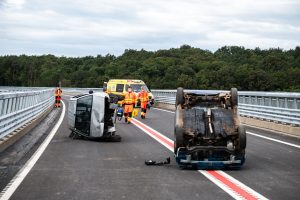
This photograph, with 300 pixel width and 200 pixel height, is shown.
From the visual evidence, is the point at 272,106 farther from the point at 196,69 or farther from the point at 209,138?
the point at 196,69

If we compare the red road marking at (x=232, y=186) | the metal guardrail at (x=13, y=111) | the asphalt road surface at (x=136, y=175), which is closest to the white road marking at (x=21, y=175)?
the asphalt road surface at (x=136, y=175)

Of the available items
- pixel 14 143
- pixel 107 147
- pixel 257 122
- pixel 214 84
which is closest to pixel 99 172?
pixel 107 147

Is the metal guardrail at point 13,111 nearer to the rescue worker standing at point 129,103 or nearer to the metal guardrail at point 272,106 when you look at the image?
the rescue worker standing at point 129,103

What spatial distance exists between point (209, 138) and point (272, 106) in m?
11.7

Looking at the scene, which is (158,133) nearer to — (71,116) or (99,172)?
(71,116)

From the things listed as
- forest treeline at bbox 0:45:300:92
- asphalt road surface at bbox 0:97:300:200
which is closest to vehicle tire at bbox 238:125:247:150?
asphalt road surface at bbox 0:97:300:200

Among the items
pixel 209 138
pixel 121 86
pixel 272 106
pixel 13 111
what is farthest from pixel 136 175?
pixel 121 86

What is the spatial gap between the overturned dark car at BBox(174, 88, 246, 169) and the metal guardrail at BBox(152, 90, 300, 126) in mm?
5175

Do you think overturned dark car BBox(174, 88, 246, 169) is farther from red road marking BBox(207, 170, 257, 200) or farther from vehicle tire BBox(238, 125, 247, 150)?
red road marking BBox(207, 170, 257, 200)

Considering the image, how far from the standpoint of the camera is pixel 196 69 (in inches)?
4850

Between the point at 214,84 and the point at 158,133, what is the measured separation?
8464 cm

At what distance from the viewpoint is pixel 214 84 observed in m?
102

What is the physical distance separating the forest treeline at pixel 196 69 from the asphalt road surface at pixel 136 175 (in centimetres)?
6780

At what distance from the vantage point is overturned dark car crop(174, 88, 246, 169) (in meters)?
9.82
